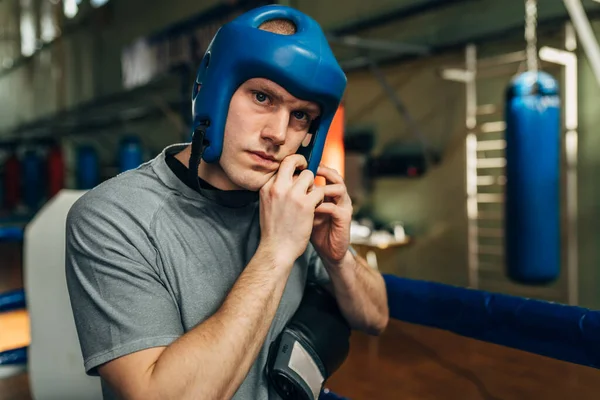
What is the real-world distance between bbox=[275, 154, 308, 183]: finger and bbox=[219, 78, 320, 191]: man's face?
0.02 metres

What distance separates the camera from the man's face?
3.09ft

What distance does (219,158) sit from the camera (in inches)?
38.2

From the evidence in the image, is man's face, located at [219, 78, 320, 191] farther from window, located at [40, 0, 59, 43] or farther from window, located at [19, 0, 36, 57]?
window, located at [19, 0, 36, 57]

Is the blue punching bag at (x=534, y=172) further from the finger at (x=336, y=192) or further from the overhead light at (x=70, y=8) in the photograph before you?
the overhead light at (x=70, y=8)

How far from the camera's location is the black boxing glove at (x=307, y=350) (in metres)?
0.99

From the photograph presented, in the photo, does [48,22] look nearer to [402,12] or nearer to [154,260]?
[402,12]

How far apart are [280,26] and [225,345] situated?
584 millimetres

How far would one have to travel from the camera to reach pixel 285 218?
890 mm

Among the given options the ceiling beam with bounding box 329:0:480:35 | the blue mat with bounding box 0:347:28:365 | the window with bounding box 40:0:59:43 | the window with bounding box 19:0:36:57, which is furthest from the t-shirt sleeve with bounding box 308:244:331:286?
the window with bounding box 19:0:36:57

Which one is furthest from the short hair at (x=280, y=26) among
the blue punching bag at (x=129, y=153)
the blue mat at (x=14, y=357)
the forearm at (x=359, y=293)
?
the blue punching bag at (x=129, y=153)

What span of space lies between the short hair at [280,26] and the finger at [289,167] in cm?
23

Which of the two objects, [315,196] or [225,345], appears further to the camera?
[315,196]

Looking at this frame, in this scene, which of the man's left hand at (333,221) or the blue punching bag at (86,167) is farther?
the blue punching bag at (86,167)

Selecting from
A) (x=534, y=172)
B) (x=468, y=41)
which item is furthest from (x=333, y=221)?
(x=468, y=41)
